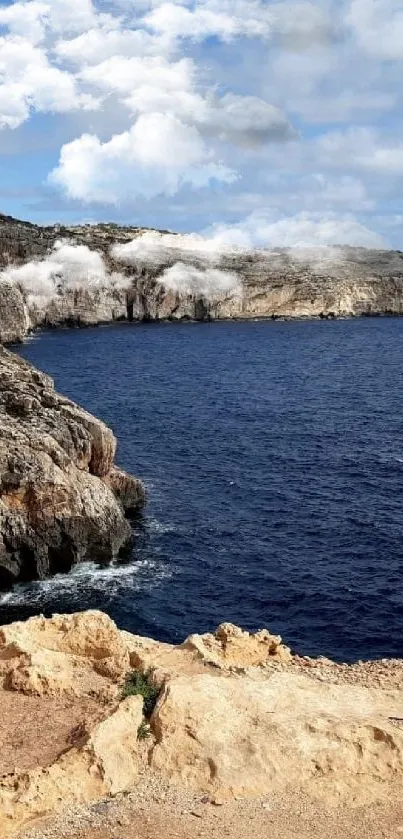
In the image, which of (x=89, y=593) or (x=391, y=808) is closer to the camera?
(x=391, y=808)

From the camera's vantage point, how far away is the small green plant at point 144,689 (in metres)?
23.8

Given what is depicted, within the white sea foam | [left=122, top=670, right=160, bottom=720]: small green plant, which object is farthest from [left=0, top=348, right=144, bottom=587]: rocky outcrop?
[left=122, top=670, right=160, bottom=720]: small green plant

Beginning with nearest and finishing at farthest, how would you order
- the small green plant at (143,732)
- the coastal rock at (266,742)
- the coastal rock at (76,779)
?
the coastal rock at (76,779) < the coastal rock at (266,742) < the small green plant at (143,732)

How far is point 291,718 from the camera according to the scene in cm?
2291

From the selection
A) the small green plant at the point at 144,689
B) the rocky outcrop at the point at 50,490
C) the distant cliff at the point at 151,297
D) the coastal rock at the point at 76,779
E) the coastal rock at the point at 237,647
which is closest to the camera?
the coastal rock at the point at 76,779

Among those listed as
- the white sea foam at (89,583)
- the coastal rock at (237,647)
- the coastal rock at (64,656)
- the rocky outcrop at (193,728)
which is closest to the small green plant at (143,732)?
the rocky outcrop at (193,728)

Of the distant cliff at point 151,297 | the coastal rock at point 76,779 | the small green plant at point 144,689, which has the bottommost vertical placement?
the coastal rock at point 76,779

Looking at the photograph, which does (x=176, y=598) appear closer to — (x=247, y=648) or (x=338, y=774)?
(x=247, y=648)

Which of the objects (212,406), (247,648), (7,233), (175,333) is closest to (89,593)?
(247,648)

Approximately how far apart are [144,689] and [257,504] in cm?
3694

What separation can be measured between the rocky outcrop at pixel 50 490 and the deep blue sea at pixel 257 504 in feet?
5.26

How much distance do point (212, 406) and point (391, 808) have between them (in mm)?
75259

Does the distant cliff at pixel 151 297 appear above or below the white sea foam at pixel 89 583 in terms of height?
above

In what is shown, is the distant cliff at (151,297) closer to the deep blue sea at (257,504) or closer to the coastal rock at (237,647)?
the deep blue sea at (257,504)
